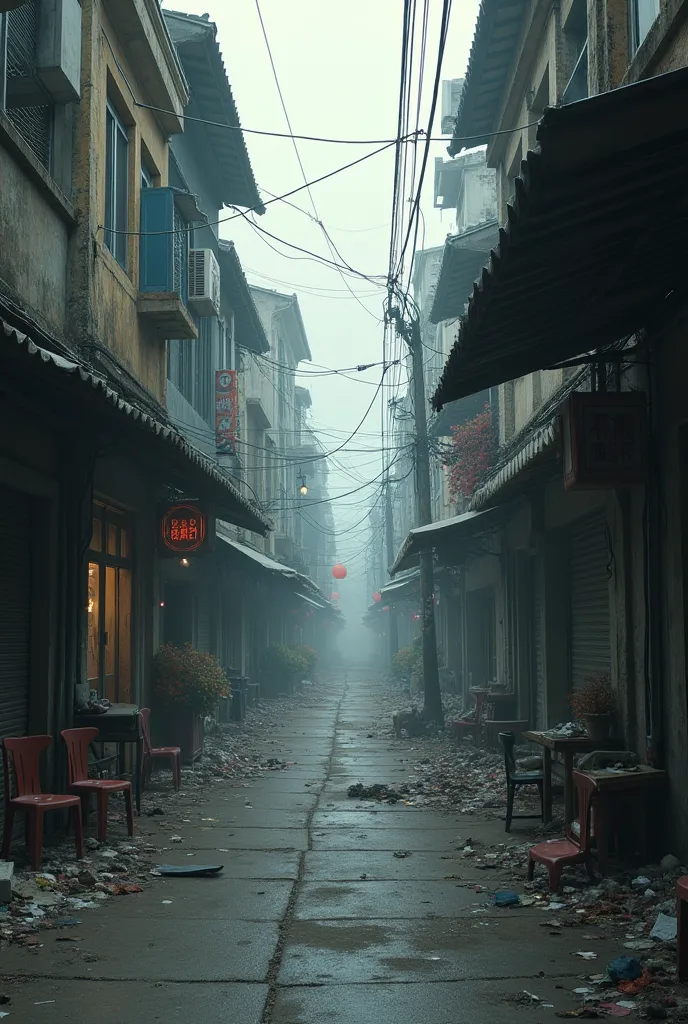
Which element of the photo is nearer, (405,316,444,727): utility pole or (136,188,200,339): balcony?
(136,188,200,339): balcony

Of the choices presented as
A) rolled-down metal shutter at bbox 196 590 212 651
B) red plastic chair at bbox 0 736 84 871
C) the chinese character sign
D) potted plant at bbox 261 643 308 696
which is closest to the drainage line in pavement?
red plastic chair at bbox 0 736 84 871

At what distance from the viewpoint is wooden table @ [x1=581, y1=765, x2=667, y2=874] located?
7.51 meters

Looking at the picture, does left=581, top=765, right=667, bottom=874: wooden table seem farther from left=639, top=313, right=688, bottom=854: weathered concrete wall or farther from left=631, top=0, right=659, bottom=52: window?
left=631, top=0, right=659, bottom=52: window

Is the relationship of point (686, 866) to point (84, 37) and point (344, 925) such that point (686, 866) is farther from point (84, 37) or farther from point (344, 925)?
point (84, 37)

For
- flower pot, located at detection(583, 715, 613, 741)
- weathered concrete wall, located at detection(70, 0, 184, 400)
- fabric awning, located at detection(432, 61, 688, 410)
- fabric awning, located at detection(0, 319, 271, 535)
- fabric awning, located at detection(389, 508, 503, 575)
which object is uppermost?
weathered concrete wall, located at detection(70, 0, 184, 400)

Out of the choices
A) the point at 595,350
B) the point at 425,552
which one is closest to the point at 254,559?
the point at 425,552

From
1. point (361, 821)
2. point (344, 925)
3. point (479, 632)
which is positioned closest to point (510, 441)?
point (479, 632)

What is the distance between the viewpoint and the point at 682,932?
530 cm

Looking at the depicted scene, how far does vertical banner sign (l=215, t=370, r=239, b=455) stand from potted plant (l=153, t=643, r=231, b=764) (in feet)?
26.8

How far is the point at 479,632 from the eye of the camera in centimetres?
2295

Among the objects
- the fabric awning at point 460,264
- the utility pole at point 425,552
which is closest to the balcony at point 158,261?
the fabric awning at point 460,264

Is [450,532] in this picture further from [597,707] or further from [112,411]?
[112,411]

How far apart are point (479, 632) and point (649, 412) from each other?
1535 cm

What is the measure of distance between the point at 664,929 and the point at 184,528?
8.86m
